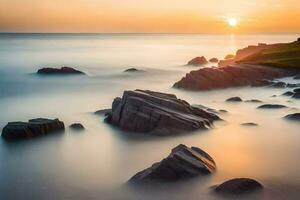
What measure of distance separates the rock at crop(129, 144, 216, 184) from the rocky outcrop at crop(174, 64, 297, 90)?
41754 mm

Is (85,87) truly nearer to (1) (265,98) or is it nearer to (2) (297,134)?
(1) (265,98)

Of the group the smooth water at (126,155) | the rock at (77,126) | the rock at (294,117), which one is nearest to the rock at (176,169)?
the smooth water at (126,155)

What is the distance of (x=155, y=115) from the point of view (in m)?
38.0

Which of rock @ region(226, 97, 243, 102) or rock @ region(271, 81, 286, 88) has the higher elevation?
rock @ region(271, 81, 286, 88)

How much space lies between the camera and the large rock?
3791 centimetres

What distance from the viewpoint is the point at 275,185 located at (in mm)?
26453

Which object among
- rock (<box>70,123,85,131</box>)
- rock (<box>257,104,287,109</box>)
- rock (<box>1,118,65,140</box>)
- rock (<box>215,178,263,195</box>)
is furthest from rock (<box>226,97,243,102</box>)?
rock (<box>215,178,263,195</box>)

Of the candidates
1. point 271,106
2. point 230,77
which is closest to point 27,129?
point 271,106

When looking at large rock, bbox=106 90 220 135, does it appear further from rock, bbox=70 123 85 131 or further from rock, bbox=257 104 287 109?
rock, bbox=257 104 287 109

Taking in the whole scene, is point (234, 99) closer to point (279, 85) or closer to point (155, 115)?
point (279, 85)

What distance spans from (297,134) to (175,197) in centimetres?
1805

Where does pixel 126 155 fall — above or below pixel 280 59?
below

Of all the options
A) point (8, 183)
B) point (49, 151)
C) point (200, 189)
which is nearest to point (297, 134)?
point (200, 189)

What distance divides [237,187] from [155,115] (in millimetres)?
14239
